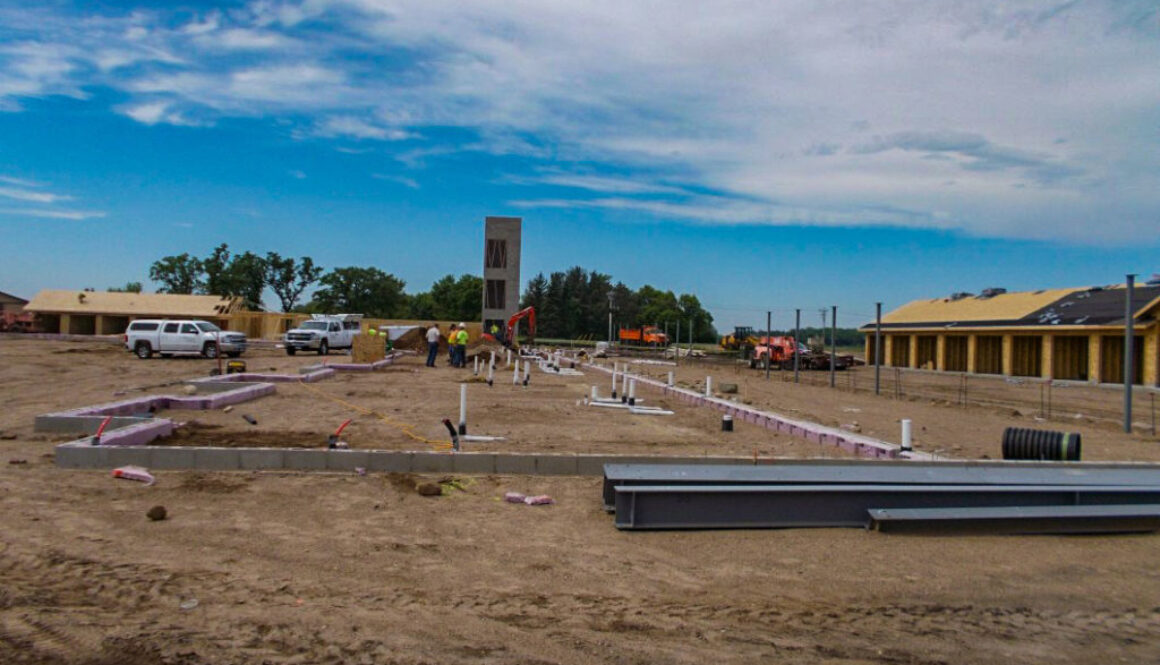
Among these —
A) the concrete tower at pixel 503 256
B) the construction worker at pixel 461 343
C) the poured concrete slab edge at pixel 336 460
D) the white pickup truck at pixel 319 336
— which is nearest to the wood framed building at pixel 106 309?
the concrete tower at pixel 503 256

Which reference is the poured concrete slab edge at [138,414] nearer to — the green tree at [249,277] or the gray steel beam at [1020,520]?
the gray steel beam at [1020,520]

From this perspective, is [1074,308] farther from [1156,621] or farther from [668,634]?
[668,634]

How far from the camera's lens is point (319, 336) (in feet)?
135

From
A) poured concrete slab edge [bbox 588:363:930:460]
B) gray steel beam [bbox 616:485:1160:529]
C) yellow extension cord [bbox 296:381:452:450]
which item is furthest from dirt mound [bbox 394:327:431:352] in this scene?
gray steel beam [bbox 616:485:1160:529]

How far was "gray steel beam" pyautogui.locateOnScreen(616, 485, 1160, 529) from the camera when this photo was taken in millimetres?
7270

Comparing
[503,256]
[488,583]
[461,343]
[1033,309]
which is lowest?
[488,583]

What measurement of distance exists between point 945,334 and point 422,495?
4095cm

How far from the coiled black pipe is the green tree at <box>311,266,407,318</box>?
99.4 metres

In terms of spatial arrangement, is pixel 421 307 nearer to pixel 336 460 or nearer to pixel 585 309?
pixel 585 309

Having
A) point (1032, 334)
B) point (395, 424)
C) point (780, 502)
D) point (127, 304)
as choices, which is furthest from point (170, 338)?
point (1032, 334)

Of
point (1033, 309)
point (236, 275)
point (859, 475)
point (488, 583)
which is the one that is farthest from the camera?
point (236, 275)

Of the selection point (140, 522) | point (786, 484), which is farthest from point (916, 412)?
point (140, 522)

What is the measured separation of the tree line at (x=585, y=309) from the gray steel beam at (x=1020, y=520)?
97.6 metres

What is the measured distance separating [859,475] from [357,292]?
4017 inches
